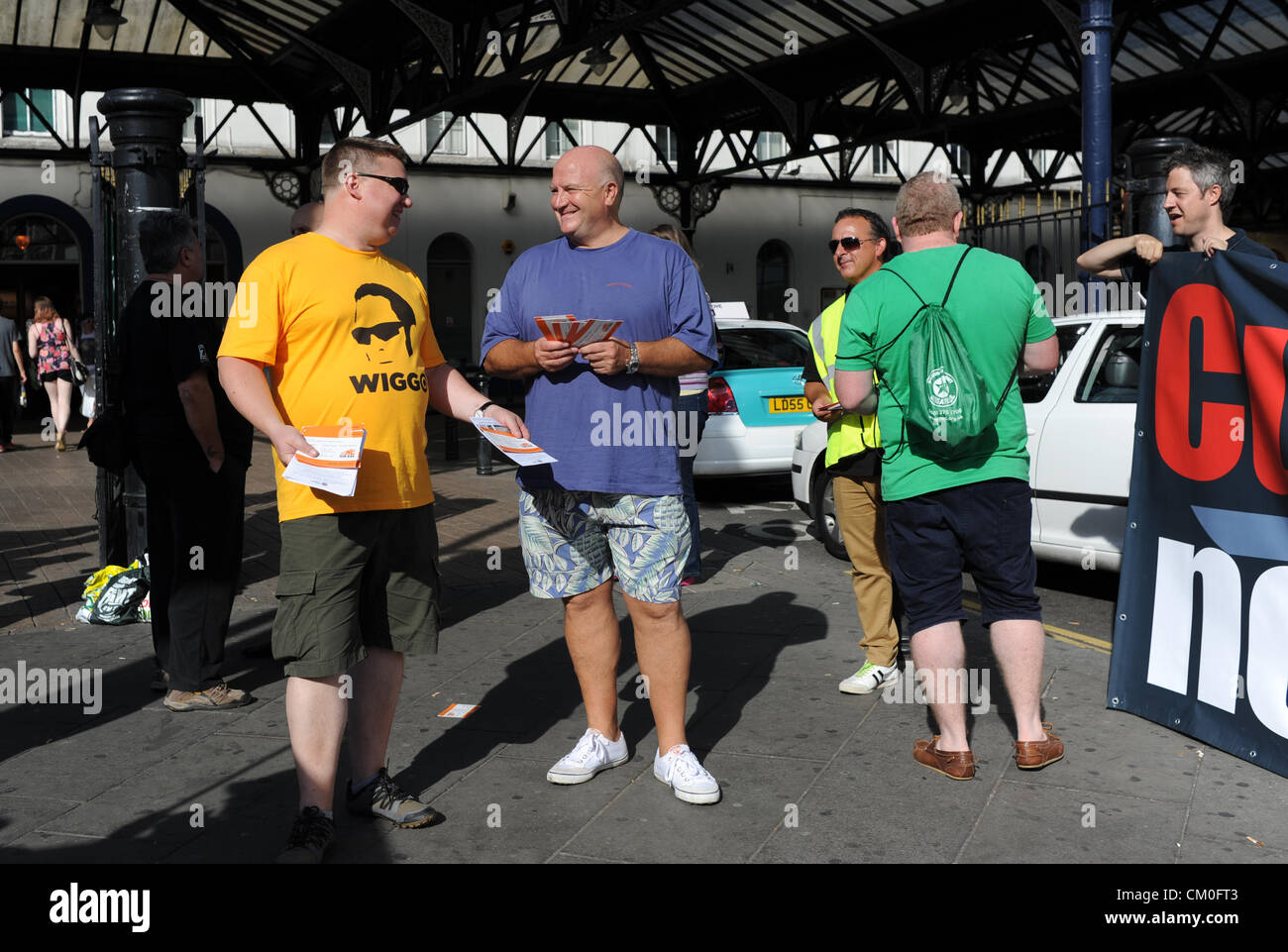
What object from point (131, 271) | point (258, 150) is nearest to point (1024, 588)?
point (131, 271)

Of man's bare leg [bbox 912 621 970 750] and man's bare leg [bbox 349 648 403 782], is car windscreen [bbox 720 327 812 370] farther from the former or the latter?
man's bare leg [bbox 349 648 403 782]

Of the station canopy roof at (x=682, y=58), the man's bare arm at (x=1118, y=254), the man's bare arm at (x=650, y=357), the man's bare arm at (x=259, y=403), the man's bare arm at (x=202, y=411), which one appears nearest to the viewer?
the man's bare arm at (x=259, y=403)

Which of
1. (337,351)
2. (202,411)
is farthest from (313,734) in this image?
(202,411)

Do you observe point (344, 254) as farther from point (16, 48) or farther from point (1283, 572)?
point (16, 48)

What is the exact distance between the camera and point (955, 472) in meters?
3.89

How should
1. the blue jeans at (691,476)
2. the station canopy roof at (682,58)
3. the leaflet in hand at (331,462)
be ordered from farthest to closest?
the station canopy roof at (682,58)
the blue jeans at (691,476)
the leaflet in hand at (331,462)

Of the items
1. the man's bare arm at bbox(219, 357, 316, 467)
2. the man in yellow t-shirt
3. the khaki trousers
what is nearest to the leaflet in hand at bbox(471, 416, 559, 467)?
the man in yellow t-shirt

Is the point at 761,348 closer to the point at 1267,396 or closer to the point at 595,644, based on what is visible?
the point at 1267,396

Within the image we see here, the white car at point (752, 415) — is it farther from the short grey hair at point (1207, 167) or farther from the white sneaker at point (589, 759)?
the white sneaker at point (589, 759)

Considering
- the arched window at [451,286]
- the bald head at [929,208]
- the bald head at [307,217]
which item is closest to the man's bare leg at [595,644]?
the bald head at [929,208]

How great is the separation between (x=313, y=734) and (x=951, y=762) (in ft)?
6.36

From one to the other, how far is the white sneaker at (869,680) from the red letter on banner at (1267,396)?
1.62 m

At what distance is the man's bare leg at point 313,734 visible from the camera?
11.2 ft
